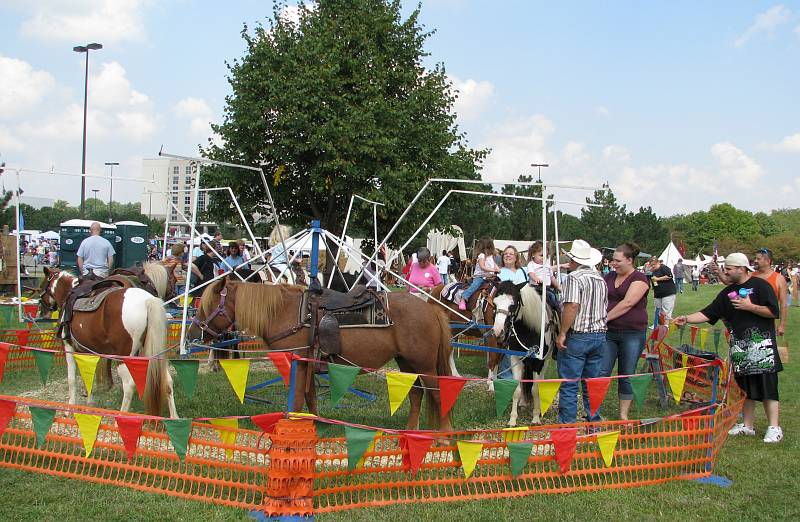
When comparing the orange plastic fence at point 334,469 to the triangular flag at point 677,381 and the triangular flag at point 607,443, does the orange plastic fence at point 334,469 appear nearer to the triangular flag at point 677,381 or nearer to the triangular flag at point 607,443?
the triangular flag at point 607,443

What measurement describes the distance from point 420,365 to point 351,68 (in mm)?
15372

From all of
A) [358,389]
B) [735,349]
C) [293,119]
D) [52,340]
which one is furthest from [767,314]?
[293,119]

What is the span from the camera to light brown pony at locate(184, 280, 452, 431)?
6.57 m

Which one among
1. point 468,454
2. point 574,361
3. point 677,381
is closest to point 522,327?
point 574,361

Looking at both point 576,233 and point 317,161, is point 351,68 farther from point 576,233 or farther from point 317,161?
point 576,233

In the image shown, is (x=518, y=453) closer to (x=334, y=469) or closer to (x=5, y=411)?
(x=334, y=469)

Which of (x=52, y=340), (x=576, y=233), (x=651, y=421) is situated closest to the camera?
(x=651, y=421)

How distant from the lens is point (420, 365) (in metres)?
6.76

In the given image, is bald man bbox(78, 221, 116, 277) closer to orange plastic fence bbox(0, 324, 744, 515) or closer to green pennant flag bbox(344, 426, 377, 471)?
orange plastic fence bbox(0, 324, 744, 515)

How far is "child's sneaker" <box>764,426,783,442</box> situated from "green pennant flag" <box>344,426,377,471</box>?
446 centimetres

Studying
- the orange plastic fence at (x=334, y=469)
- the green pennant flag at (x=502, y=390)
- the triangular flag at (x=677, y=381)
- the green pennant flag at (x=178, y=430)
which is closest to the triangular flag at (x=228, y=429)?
the orange plastic fence at (x=334, y=469)

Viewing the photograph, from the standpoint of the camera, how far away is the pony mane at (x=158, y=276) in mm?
9461

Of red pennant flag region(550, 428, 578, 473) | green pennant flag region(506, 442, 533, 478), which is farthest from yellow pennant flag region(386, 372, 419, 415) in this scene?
red pennant flag region(550, 428, 578, 473)

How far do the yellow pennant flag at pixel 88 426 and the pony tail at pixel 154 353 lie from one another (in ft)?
4.90
